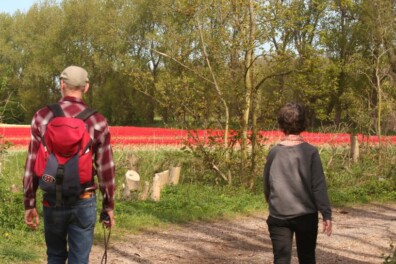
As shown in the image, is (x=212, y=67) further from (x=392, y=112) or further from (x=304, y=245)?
(x=304, y=245)

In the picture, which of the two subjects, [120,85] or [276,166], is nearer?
[276,166]

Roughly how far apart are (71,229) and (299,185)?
172 cm

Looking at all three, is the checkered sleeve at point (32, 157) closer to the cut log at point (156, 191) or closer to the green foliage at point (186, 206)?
the green foliage at point (186, 206)

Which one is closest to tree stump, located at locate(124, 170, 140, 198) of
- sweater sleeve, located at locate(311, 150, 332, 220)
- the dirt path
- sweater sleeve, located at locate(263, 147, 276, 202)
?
the dirt path


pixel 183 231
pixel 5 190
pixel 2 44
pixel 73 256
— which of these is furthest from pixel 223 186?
pixel 2 44

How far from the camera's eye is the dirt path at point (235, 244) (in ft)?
24.7

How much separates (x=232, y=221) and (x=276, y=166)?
18.6 feet

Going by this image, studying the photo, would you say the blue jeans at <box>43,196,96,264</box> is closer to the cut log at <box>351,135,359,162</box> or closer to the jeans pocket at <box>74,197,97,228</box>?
the jeans pocket at <box>74,197,97,228</box>

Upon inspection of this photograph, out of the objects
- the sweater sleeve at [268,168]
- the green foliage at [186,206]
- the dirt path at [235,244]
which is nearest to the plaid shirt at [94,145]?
the sweater sleeve at [268,168]

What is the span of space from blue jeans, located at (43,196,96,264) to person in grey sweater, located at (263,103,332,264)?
56.8 inches

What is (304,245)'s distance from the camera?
477cm

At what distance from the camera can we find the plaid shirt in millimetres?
3912

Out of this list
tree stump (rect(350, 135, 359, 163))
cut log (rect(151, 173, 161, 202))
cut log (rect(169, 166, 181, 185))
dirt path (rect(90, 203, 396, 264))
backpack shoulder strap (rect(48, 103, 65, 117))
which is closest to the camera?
backpack shoulder strap (rect(48, 103, 65, 117))

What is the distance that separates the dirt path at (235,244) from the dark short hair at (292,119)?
291 centimetres
